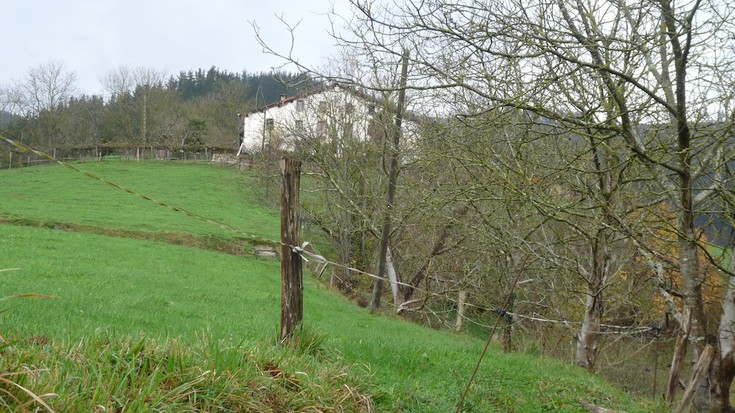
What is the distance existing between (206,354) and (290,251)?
134 centimetres

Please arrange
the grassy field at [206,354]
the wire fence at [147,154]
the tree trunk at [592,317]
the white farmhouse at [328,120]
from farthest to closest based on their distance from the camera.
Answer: the wire fence at [147,154] < the white farmhouse at [328,120] < the tree trunk at [592,317] < the grassy field at [206,354]

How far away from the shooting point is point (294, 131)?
22.4 metres

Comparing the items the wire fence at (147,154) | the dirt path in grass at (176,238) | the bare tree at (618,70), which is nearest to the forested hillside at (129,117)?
the wire fence at (147,154)

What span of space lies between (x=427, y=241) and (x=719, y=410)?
43.8 feet

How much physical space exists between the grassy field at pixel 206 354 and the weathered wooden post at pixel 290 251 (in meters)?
0.26

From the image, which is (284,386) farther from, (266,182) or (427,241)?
(266,182)

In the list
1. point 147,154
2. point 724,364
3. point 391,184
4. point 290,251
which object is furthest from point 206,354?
point 147,154

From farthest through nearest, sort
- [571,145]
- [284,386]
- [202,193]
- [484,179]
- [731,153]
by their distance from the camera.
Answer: [202,193]
[571,145]
[484,179]
[731,153]
[284,386]

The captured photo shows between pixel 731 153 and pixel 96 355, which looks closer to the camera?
pixel 96 355

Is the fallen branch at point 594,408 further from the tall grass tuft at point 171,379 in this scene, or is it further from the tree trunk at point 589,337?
the tree trunk at point 589,337

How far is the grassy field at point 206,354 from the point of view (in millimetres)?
3146

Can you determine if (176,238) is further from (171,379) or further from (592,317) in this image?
(171,379)

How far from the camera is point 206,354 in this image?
379 centimetres

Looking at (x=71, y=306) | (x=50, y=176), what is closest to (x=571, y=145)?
(x=71, y=306)
